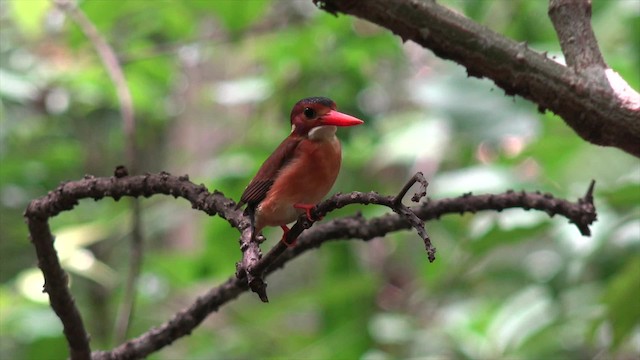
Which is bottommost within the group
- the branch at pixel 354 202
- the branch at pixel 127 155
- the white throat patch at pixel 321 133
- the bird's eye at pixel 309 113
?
the branch at pixel 354 202

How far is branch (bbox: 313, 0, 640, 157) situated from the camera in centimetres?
85

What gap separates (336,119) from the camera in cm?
82

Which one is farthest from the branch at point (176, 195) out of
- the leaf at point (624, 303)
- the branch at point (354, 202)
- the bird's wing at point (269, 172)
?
the leaf at point (624, 303)

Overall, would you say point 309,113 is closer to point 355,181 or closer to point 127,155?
point 127,155

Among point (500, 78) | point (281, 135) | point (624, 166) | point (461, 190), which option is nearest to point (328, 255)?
point (281, 135)

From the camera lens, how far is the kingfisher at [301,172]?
797 millimetres

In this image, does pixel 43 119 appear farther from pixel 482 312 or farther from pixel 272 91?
pixel 482 312

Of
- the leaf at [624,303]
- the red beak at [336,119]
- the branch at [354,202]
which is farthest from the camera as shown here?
the leaf at [624,303]

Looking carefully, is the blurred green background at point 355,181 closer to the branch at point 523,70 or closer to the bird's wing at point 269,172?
the branch at point 523,70

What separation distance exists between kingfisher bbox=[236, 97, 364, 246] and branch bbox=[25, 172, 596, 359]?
0.20 ft

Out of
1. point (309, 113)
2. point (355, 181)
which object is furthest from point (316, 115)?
point (355, 181)

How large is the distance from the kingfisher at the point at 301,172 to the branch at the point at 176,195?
0.06 meters

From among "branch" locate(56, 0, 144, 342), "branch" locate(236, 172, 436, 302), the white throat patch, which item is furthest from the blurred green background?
"branch" locate(236, 172, 436, 302)

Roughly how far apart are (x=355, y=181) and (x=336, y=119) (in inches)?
49.9
